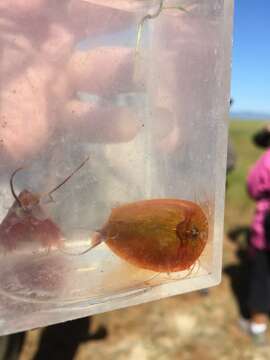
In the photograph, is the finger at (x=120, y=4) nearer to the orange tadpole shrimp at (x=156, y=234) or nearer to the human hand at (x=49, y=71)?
the human hand at (x=49, y=71)

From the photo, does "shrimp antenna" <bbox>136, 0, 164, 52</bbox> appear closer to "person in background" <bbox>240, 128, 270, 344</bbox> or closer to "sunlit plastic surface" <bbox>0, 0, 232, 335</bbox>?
"sunlit plastic surface" <bbox>0, 0, 232, 335</bbox>

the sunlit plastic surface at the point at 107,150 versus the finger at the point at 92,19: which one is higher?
the finger at the point at 92,19

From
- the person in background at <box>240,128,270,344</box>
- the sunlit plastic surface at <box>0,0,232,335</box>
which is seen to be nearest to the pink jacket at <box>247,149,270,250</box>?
the person in background at <box>240,128,270,344</box>

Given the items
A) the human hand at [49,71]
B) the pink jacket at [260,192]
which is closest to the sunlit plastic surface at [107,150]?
the human hand at [49,71]

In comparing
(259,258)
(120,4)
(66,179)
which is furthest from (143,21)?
(259,258)

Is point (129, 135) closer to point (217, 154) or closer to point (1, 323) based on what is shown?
point (217, 154)

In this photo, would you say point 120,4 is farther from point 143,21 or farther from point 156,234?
point 156,234
